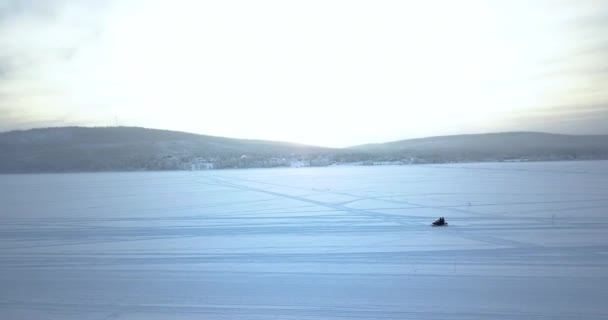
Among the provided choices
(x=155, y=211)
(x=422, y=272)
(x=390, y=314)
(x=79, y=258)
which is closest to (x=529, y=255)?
(x=422, y=272)

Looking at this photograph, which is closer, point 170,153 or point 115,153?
point 115,153

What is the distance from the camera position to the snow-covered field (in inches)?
144

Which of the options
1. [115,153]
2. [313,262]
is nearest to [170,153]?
[115,153]

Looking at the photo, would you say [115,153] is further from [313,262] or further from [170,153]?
[313,262]

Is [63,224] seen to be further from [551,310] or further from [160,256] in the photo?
[551,310]

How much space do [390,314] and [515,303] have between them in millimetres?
1168

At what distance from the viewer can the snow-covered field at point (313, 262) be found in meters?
3.67

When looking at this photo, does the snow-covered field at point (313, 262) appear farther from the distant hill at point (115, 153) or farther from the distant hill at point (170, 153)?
the distant hill at point (115, 153)

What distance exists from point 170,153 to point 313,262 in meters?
44.3

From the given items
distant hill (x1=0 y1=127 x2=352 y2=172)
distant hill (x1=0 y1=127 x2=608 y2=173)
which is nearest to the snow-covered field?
distant hill (x1=0 y1=127 x2=608 y2=173)

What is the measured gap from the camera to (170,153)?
46.4 meters

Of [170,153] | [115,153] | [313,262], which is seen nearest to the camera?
[313,262]

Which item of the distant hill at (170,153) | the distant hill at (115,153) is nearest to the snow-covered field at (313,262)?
the distant hill at (170,153)

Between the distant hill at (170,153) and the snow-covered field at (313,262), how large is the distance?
27.8 metres
